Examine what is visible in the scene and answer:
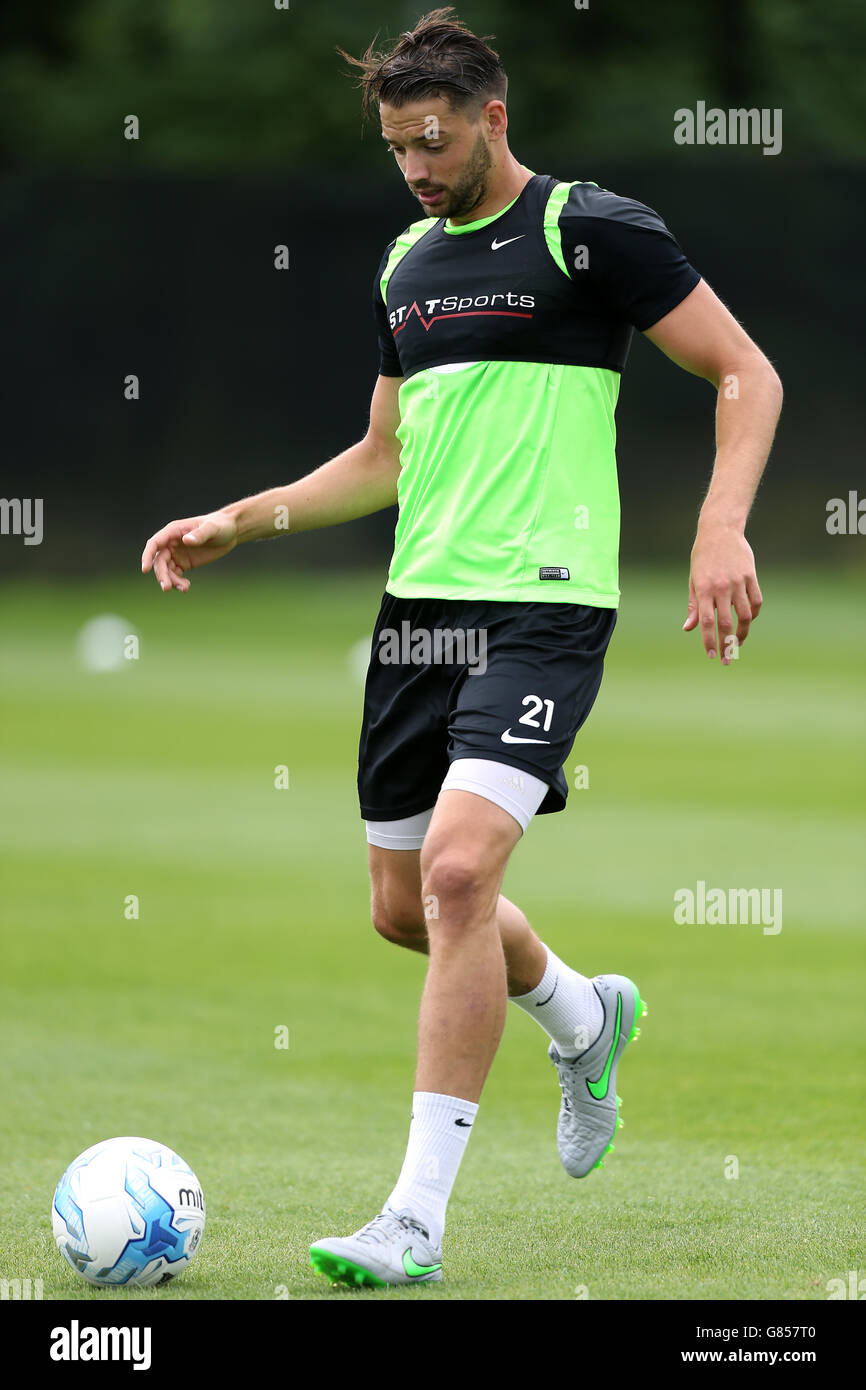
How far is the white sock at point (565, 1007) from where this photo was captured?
423cm

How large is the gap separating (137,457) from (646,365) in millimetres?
5918

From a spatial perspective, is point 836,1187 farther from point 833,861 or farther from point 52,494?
point 52,494

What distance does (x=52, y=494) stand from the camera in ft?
67.3

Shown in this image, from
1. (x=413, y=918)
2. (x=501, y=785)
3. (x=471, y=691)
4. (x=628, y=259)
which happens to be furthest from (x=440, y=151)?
(x=413, y=918)

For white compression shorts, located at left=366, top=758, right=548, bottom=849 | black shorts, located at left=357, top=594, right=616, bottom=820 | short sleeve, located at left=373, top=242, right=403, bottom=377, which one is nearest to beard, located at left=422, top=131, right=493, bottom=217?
short sleeve, located at left=373, top=242, right=403, bottom=377

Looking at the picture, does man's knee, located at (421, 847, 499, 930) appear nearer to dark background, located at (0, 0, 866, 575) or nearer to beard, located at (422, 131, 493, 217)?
beard, located at (422, 131, 493, 217)

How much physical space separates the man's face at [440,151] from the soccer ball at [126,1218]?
206cm

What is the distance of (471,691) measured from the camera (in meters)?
3.61

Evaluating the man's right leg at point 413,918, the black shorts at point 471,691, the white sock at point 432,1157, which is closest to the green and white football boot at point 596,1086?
the man's right leg at point 413,918

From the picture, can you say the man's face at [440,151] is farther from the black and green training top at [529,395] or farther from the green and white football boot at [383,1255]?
the green and white football boot at [383,1255]

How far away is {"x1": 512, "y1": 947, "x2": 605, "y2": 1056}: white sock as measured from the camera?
4234 millimetres

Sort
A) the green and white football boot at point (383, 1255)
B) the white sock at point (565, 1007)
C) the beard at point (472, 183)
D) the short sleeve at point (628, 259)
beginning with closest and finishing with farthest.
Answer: the green and white football boot at point (383, 1255) → the short sleeve at point (628, 259) → the beard at point (472, 183) → the white sock at point (565, 1007)
